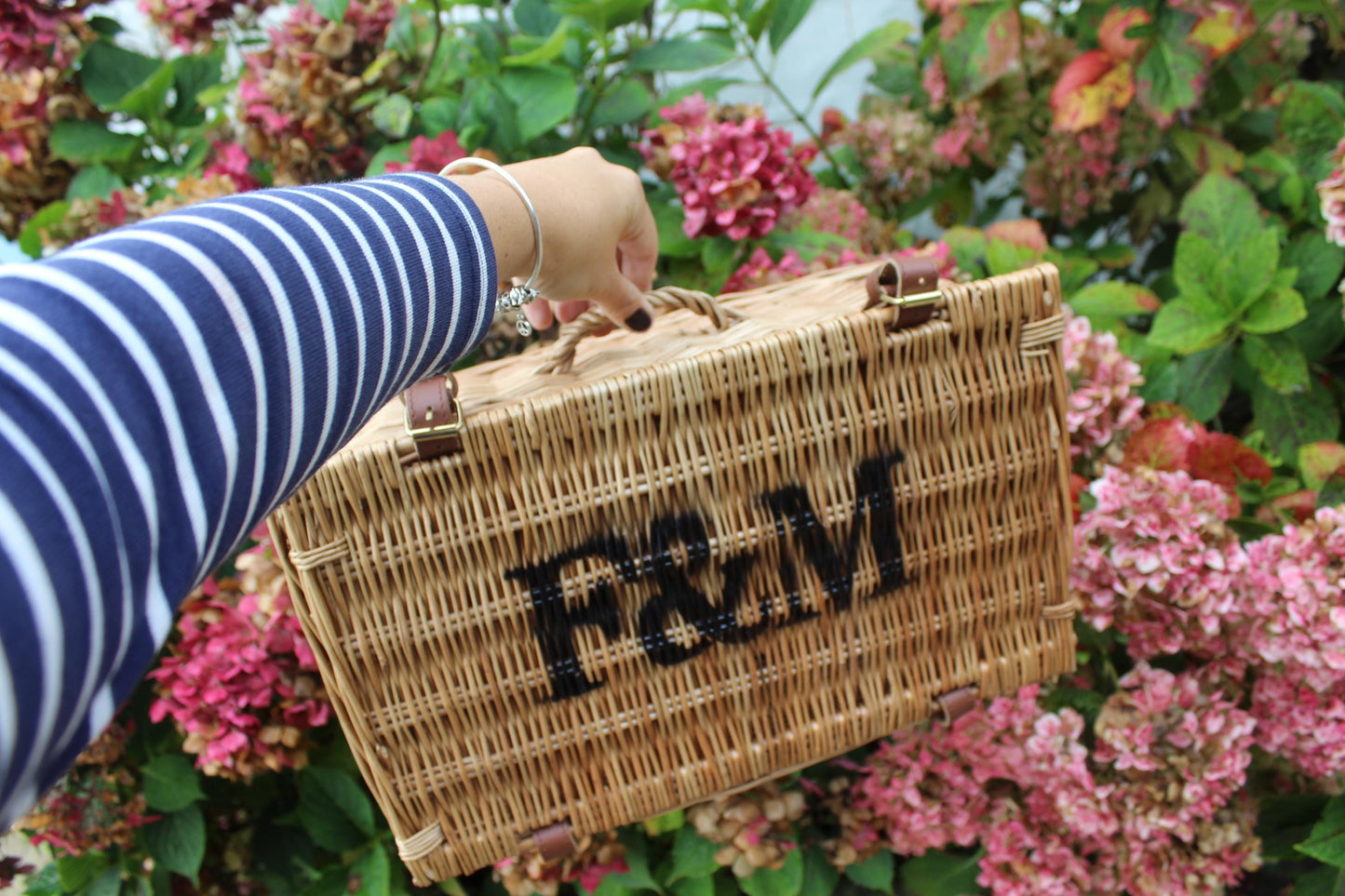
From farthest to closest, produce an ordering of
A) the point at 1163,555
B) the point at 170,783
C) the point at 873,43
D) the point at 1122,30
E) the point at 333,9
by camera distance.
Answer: the point at 873,43
the point at 1122,30
the point at 333,9
the point at 170,783
the point at 1163,555

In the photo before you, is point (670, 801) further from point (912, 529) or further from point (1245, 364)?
point (1245, 364)

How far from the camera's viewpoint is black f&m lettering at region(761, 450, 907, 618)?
710mm

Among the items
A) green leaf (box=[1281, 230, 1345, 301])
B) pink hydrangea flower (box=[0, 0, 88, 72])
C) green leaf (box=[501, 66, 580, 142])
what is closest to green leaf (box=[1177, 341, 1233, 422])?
green leaf (box=[1281, 230, 1345, 301])

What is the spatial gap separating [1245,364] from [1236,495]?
374 mm

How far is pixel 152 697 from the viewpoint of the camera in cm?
107

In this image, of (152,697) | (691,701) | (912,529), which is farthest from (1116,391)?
(152,697)

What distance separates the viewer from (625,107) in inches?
48.3

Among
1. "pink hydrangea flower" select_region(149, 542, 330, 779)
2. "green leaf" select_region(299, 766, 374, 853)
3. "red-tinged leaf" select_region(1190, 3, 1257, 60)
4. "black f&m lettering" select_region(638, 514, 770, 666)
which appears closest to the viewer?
"black f&m lettering" select_region(638, 514, 770, 666)

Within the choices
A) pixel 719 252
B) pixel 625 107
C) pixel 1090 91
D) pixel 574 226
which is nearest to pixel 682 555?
→ pixel 574 226

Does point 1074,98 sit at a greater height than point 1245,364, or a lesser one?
greater

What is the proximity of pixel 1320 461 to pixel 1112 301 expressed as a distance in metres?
0.32

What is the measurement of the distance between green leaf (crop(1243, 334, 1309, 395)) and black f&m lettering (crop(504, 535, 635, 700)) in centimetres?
90

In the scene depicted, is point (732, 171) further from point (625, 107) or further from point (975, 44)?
point (975, 44)

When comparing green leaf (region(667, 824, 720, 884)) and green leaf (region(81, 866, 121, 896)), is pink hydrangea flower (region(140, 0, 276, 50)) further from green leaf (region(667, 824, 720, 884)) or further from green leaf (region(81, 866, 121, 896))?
green leaf (region(667, 824, 720, 884))
